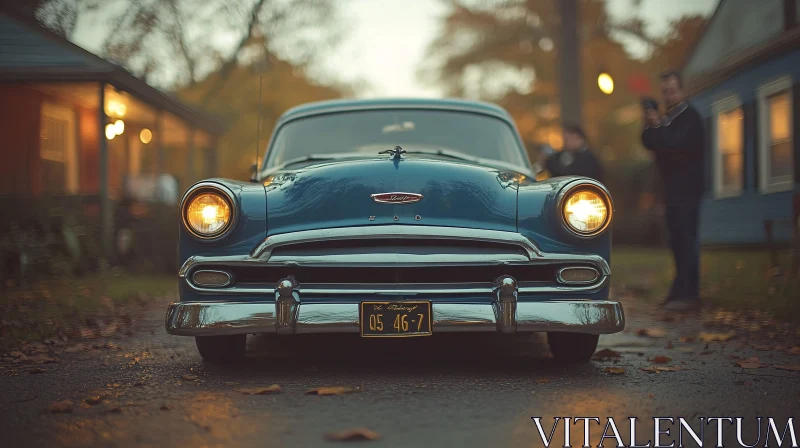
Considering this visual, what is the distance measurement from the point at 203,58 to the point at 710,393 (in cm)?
2340

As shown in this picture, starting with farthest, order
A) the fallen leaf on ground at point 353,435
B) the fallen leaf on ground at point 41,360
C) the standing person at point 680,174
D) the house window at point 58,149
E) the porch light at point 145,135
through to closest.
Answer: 1. the porch light at point 145,135
2. the house window at point 58,149
3. the standing person at point 680,174
4. the fallen leaf on ground at point 41,360
5. the fallen leaf on ground at point 353,435

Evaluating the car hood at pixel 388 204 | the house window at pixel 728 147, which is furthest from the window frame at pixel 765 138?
the car hood at pixel 388 204

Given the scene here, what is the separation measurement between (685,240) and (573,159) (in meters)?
1.64

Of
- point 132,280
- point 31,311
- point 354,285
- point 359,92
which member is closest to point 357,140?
point 354,285

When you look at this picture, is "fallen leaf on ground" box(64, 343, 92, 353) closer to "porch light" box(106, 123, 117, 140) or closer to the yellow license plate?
the yellow license plate

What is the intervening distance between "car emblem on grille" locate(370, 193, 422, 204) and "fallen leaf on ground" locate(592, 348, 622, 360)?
1.54 m

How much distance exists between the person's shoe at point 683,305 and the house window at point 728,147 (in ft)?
27.5

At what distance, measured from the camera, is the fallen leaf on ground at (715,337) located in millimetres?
6038

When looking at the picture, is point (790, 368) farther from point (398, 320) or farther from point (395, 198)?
point (395, 198)

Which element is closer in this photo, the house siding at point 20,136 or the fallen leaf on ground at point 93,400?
the fallen leaf on ground at point 93,400

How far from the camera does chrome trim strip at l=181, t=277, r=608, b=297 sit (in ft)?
14.1

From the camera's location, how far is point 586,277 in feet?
14.7

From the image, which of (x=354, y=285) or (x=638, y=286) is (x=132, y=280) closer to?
(x=638, y=286)

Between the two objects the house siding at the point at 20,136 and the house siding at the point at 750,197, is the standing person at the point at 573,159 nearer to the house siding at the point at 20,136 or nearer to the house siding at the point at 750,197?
the house siding at the point at 750,197
